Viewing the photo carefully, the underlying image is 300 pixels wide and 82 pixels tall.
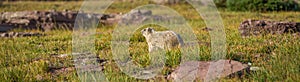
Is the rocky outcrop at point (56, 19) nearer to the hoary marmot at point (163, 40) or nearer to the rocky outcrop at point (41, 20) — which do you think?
the rocky outcrop at point (41, 20)

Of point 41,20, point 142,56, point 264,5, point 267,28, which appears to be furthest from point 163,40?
point 264,5

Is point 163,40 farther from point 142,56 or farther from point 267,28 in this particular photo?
point 267,28

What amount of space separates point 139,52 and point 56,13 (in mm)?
10936

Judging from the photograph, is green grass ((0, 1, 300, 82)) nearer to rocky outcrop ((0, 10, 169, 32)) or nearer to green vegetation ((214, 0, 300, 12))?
rocky outcrop ((0, 10, 169, 32))

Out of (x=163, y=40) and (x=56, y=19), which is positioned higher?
(x=163, y=40)

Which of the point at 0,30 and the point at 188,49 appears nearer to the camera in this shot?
the point at 188,49

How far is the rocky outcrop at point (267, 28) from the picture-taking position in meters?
11.7

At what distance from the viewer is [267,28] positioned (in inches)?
471

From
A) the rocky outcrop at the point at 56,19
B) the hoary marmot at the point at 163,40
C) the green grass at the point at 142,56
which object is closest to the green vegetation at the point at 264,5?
the rocky outcrop at the point at 56,19

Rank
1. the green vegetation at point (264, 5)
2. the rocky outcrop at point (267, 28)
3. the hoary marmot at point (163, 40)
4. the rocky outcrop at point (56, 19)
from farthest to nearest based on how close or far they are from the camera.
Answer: the green vegetation at point (264, 5) < the rocky outcrop at point (56, 19) < the rocky outcrop at point (267, 28) < the hoary marmot at point (163, 40)

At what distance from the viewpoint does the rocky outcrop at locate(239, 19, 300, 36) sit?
11.7 meters

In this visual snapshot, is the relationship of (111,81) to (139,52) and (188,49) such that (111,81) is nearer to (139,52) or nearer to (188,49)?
(188,49)

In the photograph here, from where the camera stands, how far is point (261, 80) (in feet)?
22.6

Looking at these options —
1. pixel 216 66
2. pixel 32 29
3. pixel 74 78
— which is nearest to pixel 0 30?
pixel 32 29
